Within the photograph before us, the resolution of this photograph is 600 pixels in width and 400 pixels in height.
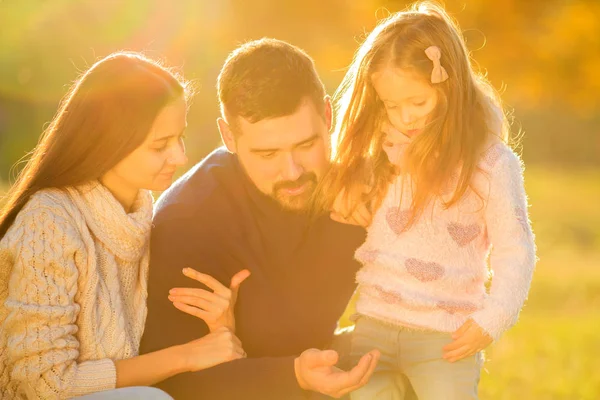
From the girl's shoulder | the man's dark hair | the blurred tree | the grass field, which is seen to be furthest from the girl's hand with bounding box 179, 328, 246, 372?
the blurred tree

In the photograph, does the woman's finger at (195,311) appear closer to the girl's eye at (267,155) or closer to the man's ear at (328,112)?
the girl's eye at (267,155)

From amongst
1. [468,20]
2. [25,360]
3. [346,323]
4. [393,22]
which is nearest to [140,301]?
[25,360]

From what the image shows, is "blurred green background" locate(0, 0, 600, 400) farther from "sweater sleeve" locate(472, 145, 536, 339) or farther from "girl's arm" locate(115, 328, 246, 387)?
"girl's arm" locate(115, 328, 246, 387)

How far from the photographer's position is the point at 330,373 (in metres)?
3.30

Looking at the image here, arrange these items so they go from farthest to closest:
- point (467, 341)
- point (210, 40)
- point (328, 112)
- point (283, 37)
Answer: point (283, 37)
point (210, 40)
point (328, 112)
point (467, 341)

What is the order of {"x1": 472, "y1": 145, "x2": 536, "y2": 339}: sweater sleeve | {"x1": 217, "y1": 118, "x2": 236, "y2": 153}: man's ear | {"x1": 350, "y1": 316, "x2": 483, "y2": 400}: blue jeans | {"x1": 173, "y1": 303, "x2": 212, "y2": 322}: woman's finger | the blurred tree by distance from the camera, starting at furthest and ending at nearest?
the blurred tree → {"x1": 217, "y1": 118, "x2": 236, "y2": 153}: man's ear → {"x1": 173, "y1": 303, "x2": 212, "y2": 322}: woman's finger → {"x1": 350, "y1": 316, "x2": 483, "y2": 400}: blue jeans → {"x1": 472, "y1": 145, "x2": 536, "y2": 339}: sweater sleeve

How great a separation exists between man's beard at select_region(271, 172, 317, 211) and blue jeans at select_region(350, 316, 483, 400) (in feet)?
1.84

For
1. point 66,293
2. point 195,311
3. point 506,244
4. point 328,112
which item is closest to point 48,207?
point 66,293

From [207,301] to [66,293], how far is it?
0.60 m

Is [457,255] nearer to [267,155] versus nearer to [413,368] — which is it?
[413,368]

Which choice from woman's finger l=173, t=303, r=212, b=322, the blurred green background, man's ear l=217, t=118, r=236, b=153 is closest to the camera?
woman's finger l=173, t=303, r=212, b=322

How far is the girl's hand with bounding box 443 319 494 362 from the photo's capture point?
3.38 metres

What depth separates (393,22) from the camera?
3.72 m

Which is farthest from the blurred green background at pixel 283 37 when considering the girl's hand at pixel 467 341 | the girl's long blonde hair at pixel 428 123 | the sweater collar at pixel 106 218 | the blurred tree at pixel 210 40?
the sweater collar at pixel 106 218
